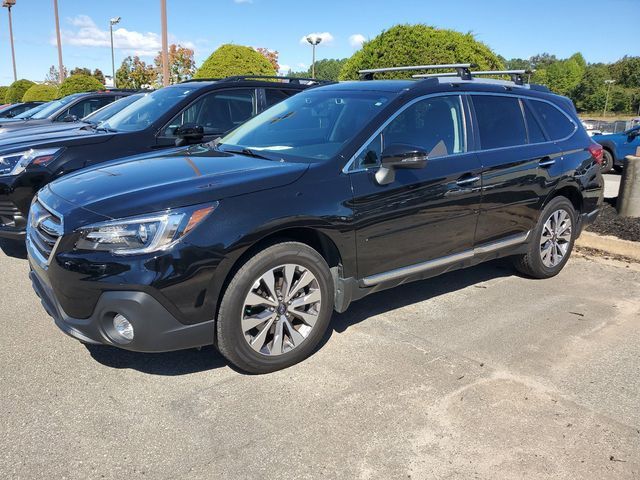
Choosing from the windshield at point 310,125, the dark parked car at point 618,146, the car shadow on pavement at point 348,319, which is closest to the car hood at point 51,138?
the windshield at point 310,125

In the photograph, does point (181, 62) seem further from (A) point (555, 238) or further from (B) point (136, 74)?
(A) point (555, 238)

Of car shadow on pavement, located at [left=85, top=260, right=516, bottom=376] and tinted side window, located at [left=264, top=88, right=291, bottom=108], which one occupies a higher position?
tinted side window, located at [left=264, top=88, right=291, bottom=108]

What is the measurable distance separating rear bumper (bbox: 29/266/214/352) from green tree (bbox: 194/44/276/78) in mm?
15540

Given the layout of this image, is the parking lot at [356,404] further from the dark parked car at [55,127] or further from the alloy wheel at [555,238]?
the dark parked car at [55,127]

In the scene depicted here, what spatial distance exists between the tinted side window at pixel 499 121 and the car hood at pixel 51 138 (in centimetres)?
382

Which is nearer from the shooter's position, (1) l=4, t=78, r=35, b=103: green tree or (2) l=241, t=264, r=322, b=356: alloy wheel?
(2) l=241, t=264, r=322, b=356: alloy wheel

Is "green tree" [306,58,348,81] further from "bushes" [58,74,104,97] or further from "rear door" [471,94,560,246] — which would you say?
"rear door" [471,94,560,246]

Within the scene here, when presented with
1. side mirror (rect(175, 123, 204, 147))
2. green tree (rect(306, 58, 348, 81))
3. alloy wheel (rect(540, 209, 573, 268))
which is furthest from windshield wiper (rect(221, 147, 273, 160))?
green tree (rect(306, 58, 348, 81))

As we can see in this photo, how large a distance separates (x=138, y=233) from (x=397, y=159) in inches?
66.2

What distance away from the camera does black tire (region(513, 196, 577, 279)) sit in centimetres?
513

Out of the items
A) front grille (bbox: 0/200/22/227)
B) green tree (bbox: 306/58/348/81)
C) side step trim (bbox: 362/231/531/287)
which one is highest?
green tree (bbox: 306/58/348/81)

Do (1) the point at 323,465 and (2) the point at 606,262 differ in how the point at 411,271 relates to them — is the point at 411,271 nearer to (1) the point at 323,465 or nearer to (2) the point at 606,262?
(1) the point at 323,465

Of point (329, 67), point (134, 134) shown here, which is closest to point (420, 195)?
point (134, 134)

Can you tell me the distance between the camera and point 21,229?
208 inches
